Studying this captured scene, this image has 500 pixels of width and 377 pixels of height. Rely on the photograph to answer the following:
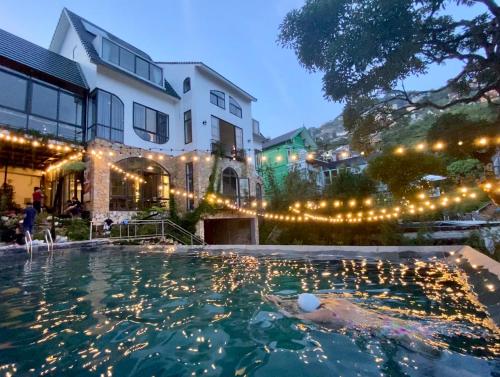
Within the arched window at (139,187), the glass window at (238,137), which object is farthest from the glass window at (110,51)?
the glass window at (238,137)

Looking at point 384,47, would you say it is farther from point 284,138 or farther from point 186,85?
point 284,138

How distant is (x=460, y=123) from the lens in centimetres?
766

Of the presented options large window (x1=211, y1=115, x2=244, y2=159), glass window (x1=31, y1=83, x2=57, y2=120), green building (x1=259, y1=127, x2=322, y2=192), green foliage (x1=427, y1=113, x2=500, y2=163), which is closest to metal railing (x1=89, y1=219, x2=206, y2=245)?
glass window (x1=31, y1=83, x2=57, y2=120)

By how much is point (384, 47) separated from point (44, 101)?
14128 mm

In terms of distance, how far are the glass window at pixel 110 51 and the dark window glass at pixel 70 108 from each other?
2.86 meters

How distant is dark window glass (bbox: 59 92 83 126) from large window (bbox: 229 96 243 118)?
9851 millimetres

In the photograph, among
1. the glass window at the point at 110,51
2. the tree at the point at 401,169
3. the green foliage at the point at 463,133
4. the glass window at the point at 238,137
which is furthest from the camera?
the glass window at the point at 238,137

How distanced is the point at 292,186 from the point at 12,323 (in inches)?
574

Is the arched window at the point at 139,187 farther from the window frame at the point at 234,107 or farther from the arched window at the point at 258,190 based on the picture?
the window frame at the point at 234,107

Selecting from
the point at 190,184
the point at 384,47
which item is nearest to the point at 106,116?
the point at 190,184

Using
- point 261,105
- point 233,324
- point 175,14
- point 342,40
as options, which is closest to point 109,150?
point 342,40

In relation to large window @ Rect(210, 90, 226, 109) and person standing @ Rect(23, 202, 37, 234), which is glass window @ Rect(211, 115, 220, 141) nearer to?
large window @ Rect(210, 90, 226, 109)

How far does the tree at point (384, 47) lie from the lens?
677 cm

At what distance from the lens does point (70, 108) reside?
12953mm
